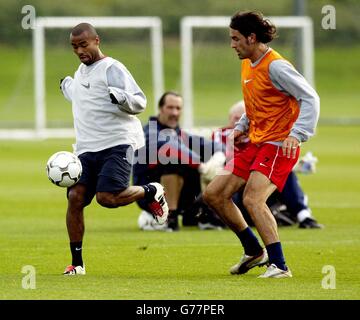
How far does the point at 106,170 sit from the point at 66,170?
40cm

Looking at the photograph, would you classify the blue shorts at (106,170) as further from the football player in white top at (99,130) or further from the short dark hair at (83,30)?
the short dark hair at (83,30)

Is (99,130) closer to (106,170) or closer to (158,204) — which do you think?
(106,170)

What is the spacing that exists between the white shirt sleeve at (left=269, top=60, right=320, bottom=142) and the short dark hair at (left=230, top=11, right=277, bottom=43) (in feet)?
1.04

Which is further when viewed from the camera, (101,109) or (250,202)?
(101,109)

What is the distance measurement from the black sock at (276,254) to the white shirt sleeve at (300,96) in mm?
980

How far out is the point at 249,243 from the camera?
11.2 m

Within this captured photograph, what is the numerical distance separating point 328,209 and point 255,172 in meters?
7.15

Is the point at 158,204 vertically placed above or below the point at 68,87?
below

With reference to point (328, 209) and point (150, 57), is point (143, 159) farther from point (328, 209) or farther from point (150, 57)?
point (150, 57)

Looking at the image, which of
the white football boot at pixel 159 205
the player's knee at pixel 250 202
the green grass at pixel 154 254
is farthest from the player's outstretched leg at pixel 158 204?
the player's knee at pixel 250 202

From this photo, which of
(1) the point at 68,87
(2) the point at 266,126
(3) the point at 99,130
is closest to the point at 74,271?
(3) the point at 99,130

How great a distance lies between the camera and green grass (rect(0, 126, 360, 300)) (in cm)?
988

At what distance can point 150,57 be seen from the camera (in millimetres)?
39844

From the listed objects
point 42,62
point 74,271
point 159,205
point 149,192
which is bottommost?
point 74,271
